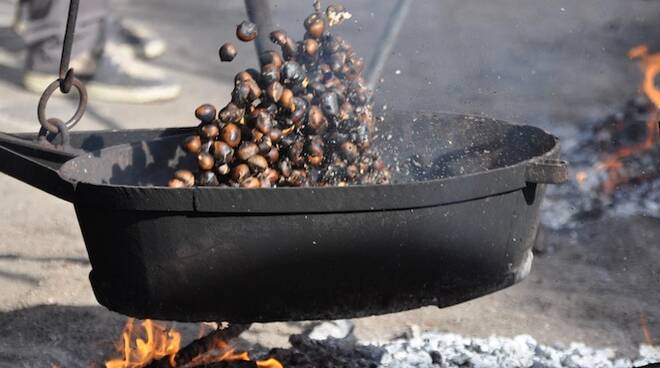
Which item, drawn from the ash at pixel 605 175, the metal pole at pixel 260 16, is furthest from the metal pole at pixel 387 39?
the ash at pixel 605 175

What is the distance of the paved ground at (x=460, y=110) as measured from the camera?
12.1 ft

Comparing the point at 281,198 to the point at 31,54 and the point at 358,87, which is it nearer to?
the point at 358,87

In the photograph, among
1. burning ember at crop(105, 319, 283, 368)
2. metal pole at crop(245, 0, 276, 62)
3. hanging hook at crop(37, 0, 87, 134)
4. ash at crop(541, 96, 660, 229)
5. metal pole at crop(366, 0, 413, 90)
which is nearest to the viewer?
hanging hook at crop(37, 0, 87, 134)

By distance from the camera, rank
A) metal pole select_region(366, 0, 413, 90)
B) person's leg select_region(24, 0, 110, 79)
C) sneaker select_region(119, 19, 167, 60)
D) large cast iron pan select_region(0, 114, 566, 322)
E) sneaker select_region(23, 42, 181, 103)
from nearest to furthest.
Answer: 1. large cast iron pan select_region(0, 114, 566, 322)
2. metal pole select_region(366, 0, 413, 90)
3. sneaker select_region(23, 42, 181, 103)
4. person's leg select_region(24, 0, 110, 79)
5. sneaker select_region(119, 19, 167, 60)

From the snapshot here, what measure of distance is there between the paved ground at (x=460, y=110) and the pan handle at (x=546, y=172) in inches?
62.6

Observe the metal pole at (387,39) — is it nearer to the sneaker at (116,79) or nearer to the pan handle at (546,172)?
the pan handle at (546,172)

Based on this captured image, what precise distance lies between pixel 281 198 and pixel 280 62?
0.52 m

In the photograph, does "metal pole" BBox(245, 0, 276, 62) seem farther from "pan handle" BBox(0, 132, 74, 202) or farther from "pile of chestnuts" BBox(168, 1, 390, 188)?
"pan handle" BBox(0, 132, 74, 202)

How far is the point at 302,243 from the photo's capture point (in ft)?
6.61

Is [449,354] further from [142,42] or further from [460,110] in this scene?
[142,42]

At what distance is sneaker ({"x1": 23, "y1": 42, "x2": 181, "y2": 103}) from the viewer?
7.31 m

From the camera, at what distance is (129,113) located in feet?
23.0

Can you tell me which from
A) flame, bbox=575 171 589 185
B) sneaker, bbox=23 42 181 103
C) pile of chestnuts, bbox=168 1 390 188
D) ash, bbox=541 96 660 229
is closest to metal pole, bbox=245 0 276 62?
pile of chestnuts, bbox=168 1 390 188

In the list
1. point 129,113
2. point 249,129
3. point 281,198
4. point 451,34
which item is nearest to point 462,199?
point 281,198
